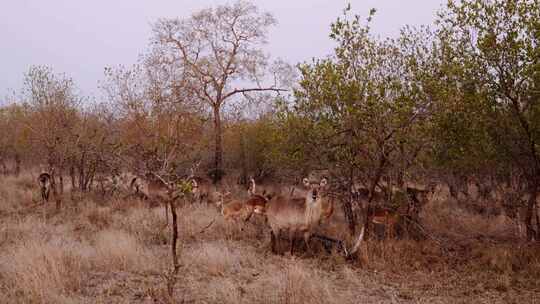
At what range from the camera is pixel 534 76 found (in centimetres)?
905

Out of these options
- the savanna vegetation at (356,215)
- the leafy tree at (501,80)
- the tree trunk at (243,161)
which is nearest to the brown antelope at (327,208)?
the savanna vegetation at (356,215)

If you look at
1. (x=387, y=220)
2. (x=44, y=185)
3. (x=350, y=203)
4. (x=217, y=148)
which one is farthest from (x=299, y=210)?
(x=217, y=148)

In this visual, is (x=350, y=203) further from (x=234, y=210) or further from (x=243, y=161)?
(x=243, y=161)

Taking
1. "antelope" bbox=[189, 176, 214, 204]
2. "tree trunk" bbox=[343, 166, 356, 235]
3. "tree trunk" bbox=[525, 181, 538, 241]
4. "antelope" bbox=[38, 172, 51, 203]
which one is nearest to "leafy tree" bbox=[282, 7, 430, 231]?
"tree trunk" bbox=[343, 166, 356, 235]

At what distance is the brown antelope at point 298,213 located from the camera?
1091 cm

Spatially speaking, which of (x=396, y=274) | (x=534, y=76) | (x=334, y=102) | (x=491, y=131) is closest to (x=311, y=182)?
(x=334, y=102)

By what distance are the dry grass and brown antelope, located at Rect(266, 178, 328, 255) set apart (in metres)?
0.61

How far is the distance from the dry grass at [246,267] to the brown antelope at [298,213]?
61 centimetres

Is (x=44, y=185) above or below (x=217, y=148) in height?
below

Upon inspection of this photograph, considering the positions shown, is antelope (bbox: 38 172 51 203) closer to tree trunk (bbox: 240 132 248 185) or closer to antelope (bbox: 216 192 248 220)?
antelope (bbox: 216 192 248 220)

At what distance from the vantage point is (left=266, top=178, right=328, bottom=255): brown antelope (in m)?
10.9

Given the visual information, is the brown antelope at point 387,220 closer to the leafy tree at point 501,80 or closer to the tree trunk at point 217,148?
the leafy tree at point 501,80

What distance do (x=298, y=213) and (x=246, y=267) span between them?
1.93m

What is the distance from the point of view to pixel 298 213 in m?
11.1
